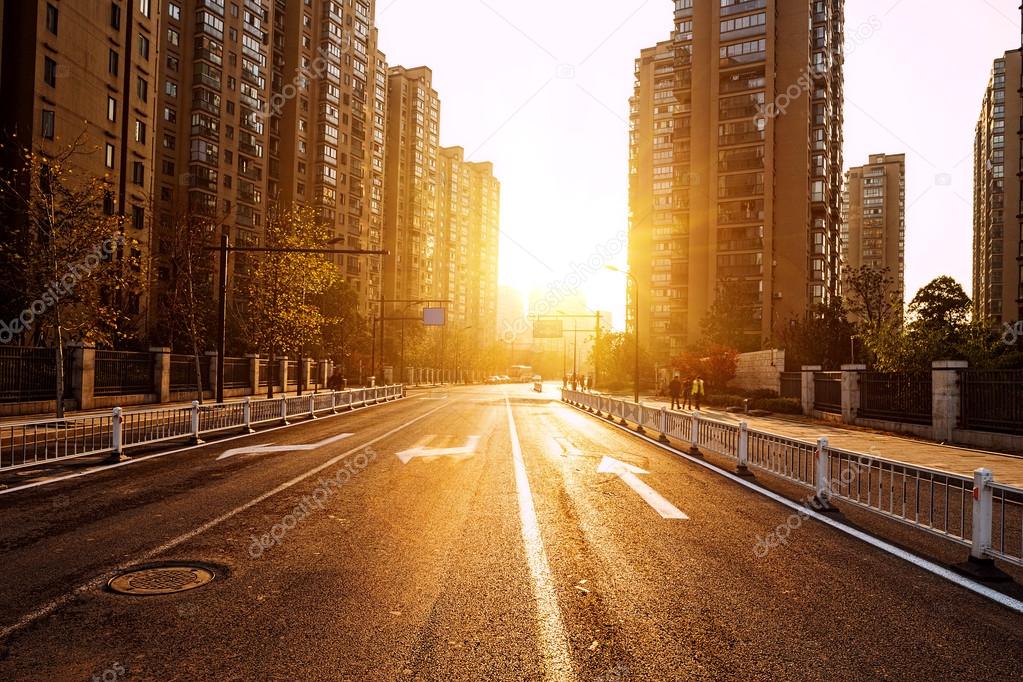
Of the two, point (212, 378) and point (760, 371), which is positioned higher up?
point (760, 371)

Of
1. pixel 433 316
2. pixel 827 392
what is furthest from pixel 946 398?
pixel 433 316

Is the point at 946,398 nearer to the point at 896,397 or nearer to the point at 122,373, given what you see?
the point at 896,397

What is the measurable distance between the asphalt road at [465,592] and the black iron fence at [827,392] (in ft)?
62.2

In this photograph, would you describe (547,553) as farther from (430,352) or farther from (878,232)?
(878,232)

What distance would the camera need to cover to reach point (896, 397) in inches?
830

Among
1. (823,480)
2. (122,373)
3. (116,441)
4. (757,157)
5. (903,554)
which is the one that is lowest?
(903,554)

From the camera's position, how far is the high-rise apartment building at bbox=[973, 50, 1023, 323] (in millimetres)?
90625

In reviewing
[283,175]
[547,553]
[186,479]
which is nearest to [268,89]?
[283,175]

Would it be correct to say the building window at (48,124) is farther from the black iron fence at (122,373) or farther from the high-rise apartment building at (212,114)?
the black iron fence at (122,373)

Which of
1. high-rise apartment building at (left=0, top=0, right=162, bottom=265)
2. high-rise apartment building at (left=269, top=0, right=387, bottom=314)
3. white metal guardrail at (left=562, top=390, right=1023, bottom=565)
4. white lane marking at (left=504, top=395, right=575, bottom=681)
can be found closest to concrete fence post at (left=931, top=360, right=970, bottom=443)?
white metal guardrail at (left=562, top=390, right=1023, bottom=565)

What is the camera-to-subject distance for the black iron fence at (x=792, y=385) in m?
30.9

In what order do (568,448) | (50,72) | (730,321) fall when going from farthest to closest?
(730,321) → (50,72) → (568,448)

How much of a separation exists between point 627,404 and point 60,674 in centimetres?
2063

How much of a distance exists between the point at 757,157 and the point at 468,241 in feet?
308
